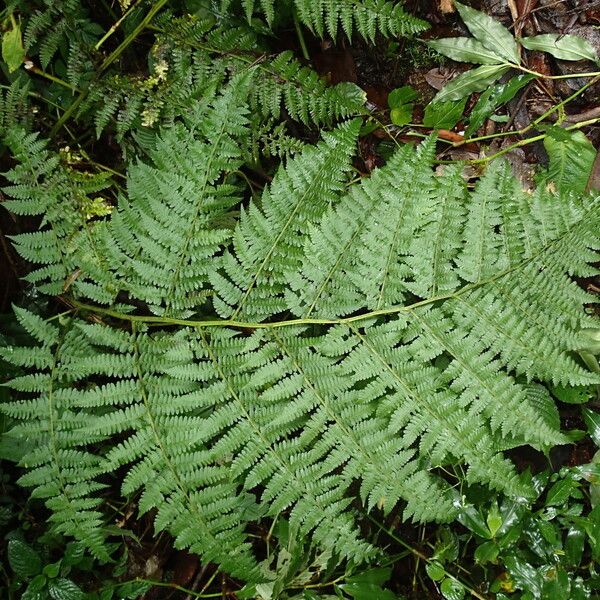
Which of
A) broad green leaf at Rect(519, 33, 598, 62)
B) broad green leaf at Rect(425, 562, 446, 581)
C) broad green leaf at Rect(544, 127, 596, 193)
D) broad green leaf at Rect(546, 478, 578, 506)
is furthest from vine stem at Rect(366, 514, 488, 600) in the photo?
broad green leaf at Rect(519, 33, 598, 62)

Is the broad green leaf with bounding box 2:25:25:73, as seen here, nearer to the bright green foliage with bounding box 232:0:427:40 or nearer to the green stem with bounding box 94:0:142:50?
the green stem with bounding box 94:0:142:50

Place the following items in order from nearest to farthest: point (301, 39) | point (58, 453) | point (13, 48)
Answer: point (58, 453) → point (13, 48) → point (301, 39)

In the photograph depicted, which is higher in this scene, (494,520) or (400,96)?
(400,96)

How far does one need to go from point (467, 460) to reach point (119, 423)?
1395 millimetres

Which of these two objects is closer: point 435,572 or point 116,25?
point 116,25

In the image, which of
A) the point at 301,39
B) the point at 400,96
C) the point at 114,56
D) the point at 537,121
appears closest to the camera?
the point at 114,56

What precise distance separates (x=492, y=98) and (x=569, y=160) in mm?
565

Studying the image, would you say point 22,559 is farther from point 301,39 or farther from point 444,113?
point 444,113

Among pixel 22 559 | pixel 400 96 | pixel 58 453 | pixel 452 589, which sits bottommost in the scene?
pixel 452 589

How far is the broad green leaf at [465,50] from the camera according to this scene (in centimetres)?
351

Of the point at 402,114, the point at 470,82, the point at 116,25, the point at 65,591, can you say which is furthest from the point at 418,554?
the point at 116,25

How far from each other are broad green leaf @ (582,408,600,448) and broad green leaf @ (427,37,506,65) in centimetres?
202

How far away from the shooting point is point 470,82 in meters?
3.50

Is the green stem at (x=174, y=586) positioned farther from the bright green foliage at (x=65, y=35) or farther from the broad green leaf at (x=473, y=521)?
the bright green foliage at (x=65, y=35)
